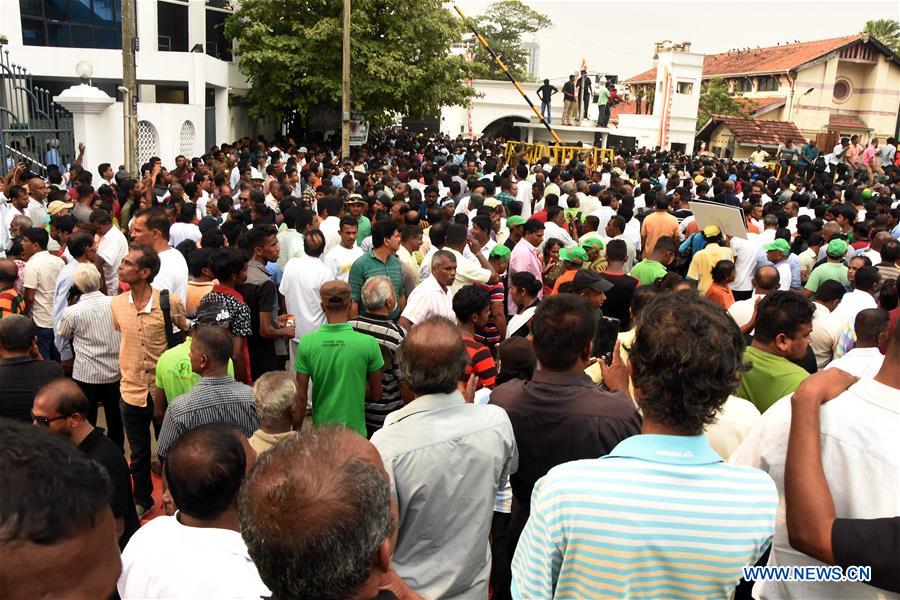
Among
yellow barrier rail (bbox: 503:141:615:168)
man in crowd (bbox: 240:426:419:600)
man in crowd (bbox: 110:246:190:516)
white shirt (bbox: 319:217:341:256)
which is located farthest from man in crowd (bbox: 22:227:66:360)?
yellow barrier rail (bbox: 503:141:615:168)

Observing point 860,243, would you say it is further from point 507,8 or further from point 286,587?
point 507,8

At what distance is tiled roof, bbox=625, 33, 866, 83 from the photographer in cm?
3472

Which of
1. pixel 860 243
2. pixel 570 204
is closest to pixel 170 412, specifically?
pixel 570 204

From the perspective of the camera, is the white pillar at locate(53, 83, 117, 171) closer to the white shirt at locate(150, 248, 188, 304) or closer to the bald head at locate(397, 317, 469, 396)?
the white shirt at locate(150, 248, 188, 304)

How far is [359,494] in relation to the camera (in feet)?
4.60

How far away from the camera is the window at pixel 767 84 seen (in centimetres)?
3619

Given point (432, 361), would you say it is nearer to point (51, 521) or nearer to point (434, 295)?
point (51, 521)

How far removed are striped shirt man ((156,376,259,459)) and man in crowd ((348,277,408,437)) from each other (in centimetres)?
82

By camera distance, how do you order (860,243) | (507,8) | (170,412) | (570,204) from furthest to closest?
(507,8)
(570,204)
(860,243)
(170,412)

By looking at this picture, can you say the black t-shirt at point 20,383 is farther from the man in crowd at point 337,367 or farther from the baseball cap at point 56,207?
the baseball cap at point 56,207

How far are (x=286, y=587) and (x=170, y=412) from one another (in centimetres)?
242

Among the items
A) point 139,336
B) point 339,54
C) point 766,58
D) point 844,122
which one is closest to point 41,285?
point 139,336

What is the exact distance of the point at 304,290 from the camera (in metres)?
5.42

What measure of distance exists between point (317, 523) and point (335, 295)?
275cm
